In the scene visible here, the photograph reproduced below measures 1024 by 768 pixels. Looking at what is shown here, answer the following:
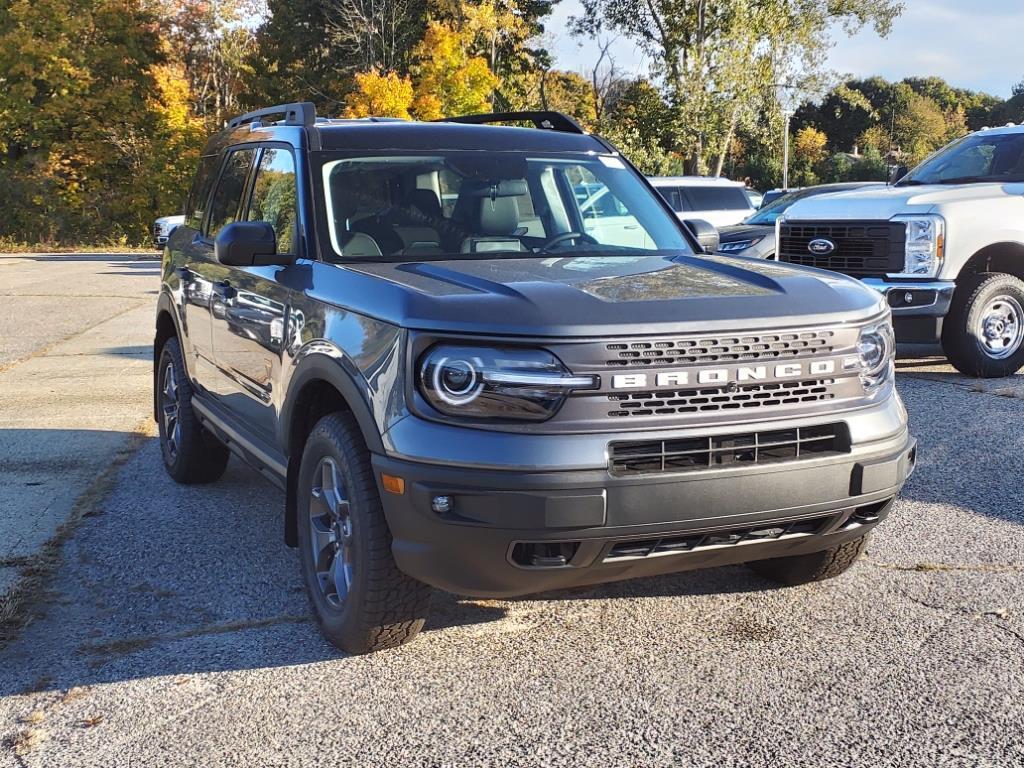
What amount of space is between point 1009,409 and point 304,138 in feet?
19.0

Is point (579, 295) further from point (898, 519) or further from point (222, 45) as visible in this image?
point (222, 45)

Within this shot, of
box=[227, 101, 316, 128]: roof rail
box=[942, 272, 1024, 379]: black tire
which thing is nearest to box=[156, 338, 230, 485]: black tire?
box=[227, 101, 316, 128]: roof rail

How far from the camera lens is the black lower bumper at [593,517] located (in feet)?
11.0

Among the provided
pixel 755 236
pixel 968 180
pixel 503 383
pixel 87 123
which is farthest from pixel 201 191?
pixel 87 123

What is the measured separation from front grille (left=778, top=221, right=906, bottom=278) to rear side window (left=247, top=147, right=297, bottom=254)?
5679 mm

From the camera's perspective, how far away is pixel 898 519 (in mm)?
5570

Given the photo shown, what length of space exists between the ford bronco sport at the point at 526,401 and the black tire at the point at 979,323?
545cm

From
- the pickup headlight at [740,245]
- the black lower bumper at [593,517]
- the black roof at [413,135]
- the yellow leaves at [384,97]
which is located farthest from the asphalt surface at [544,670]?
the yellow leaves at [384,97]

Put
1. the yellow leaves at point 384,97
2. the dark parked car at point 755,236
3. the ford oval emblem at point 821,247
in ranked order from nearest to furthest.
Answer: the ford oval emblem at point 821,247
the dark parked car at point 755,236
the yellow leaves at point 384,97

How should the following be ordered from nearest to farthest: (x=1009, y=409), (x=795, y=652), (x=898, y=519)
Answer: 1. (x=795, y=652)
2. (x=898, y=519)
3. (x=1009, y=409)

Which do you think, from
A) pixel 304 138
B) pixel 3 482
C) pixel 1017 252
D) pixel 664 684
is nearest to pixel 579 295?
pixel 664 684

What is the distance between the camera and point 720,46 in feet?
139

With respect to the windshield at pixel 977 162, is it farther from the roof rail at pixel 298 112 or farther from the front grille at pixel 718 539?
the front grille at pixel 718 539

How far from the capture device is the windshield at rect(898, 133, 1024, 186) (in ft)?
32.9
